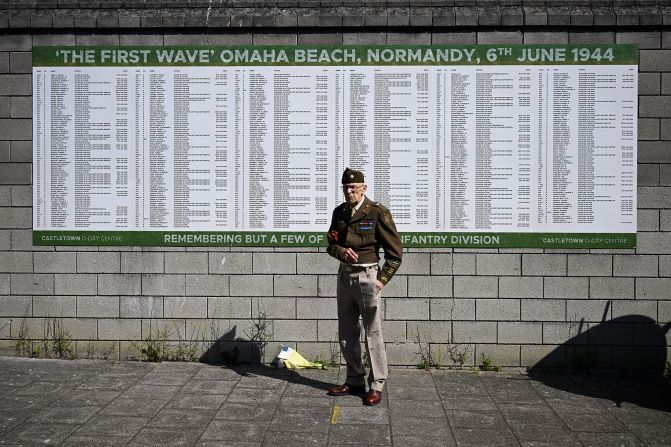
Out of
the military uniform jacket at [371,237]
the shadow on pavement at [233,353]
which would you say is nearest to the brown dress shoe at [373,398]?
the military uniform jacket at [371,237]

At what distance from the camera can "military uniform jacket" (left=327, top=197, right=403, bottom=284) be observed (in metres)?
6.78

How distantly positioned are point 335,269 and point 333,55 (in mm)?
2357

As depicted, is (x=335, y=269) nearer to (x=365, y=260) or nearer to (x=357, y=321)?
(x=357, y=321)

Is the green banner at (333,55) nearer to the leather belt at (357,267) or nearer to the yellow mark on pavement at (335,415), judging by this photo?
the leather belt at (357,267)

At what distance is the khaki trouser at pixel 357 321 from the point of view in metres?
6.79

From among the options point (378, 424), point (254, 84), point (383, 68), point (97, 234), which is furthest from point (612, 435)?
point (97, 234)

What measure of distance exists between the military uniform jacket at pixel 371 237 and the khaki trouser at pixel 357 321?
0.13m

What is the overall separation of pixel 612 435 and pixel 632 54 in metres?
4.20

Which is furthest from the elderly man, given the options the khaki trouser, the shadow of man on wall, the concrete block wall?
the shadow of man on wall

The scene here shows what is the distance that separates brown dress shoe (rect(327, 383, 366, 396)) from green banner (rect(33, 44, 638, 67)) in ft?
11.4

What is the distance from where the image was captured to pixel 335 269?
8078 mm

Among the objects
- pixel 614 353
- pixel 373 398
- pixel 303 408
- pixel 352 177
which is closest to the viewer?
pixel 303 408

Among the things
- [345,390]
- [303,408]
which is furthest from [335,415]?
[345,390]

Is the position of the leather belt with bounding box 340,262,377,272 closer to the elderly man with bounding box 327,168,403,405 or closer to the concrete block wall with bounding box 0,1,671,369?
the elderly man with bounding box 327,168,403,405
